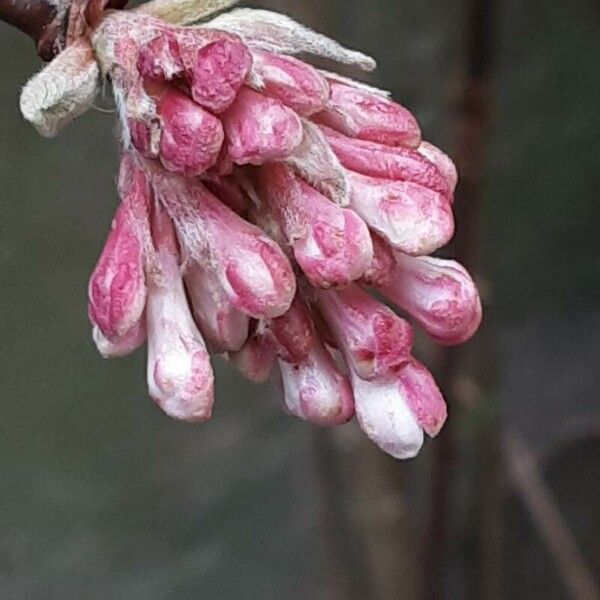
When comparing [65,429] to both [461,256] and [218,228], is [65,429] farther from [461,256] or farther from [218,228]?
[218,228]

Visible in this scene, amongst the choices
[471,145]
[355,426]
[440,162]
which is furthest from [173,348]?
[355,426]

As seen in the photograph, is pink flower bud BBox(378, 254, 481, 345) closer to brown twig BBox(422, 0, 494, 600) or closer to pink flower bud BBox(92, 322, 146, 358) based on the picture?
pink flower bud BBox(92, 322, 146, 358)

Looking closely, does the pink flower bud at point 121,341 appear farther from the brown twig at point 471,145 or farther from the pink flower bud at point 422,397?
the brown twig at point 471,145

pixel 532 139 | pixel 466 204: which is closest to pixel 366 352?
pixel 466 204

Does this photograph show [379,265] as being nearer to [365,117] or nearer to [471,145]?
[365,117]

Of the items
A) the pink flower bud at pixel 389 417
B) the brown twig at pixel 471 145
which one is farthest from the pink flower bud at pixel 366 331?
the brown twig at pixel 471 145

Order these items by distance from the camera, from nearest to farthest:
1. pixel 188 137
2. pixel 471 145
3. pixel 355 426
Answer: pixel 188 137 → pixel 471 145 → pixel 355 426
